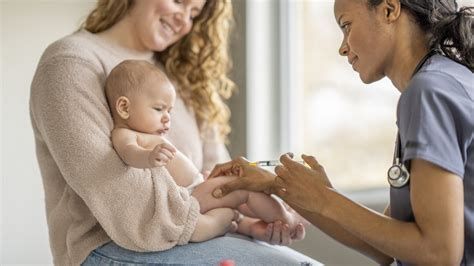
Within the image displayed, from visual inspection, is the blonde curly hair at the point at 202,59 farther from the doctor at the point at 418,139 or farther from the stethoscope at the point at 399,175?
the stethoscope at the point at 399,175

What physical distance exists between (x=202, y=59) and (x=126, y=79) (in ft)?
1.96

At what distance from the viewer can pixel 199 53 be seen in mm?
2496

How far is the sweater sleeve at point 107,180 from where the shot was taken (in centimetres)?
182

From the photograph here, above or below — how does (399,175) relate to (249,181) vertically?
above

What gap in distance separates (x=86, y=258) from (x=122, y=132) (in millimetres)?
→ 338

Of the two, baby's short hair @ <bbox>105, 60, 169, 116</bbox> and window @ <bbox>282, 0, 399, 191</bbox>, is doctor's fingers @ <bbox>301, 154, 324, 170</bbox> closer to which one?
baby's short hair @ <bbox>105, 60, 169, 116</bbox>

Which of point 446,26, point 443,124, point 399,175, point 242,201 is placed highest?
point 446,26

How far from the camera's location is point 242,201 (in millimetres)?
2002

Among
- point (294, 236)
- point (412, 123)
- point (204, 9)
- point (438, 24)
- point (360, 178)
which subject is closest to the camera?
point (412, 123)

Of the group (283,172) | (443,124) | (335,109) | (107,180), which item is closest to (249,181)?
(283,172)

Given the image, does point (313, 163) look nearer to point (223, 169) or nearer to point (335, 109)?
point (223, 169)

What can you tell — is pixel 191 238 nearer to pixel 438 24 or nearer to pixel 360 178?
pixel 438 24

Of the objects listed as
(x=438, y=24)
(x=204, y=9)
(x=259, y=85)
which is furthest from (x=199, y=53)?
(x=438, y=24)

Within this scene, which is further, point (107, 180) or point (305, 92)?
point (305, 92)
